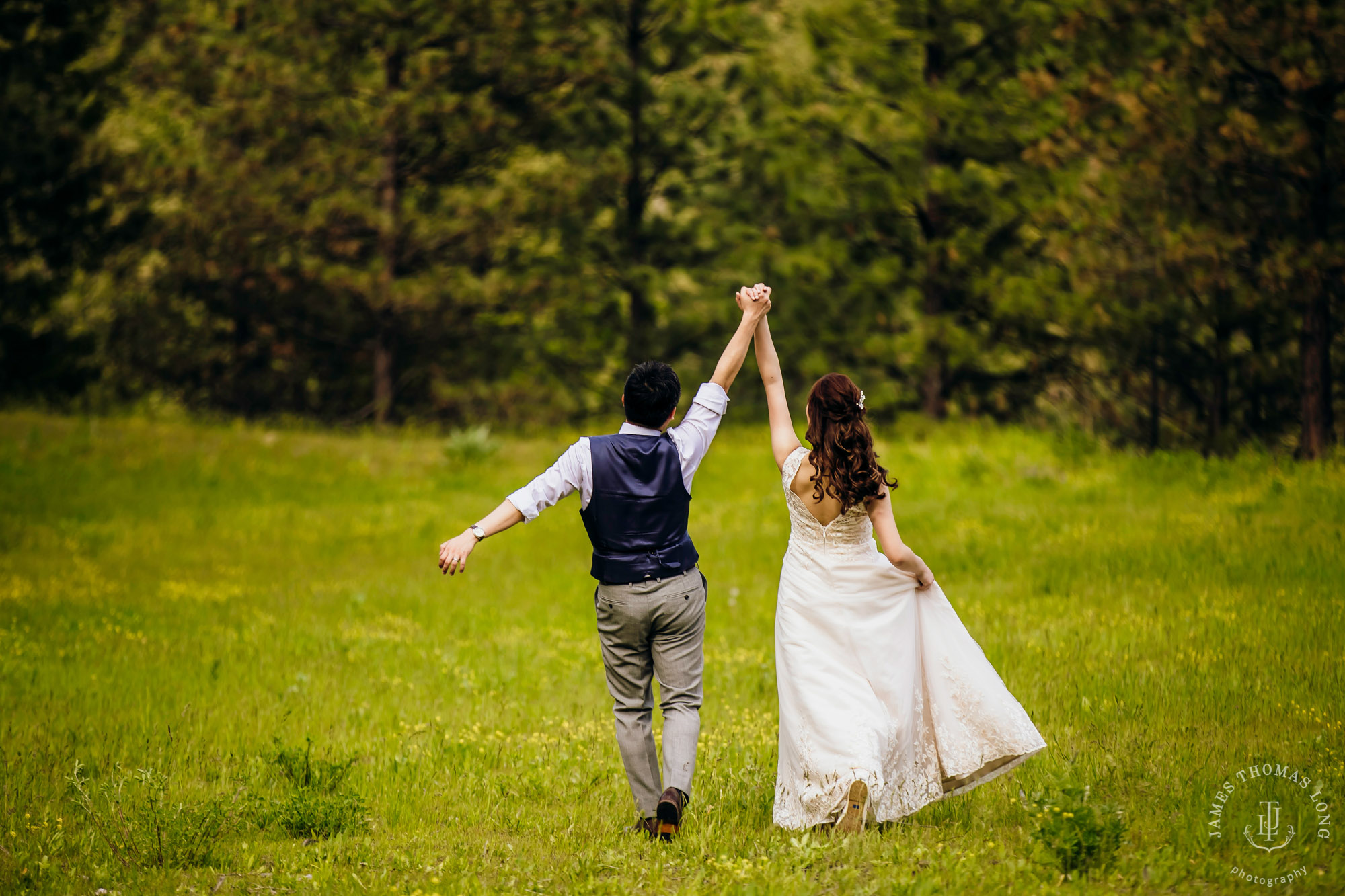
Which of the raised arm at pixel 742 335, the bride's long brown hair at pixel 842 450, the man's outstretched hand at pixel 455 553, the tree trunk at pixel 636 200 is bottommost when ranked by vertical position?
the man's outstretched hand at pixel 455 553

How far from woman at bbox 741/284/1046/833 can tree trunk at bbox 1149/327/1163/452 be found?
12536 millimetres

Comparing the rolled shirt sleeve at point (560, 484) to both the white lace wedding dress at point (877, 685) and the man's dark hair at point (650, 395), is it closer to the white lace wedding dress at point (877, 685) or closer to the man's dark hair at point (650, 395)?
the man's dark hair at point (650, 395)

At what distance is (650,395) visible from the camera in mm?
5145

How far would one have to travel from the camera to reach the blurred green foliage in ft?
71.3

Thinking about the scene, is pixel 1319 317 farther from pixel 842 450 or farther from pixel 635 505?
pixel 635 505

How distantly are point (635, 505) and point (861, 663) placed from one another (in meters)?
1.27

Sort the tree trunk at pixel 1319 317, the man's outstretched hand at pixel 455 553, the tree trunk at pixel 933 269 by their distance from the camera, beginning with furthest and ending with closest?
the tree trunk at pixel 933 269, the tree trunk at pixel 1319 317, the man's outstretched hand at pixel 455 553

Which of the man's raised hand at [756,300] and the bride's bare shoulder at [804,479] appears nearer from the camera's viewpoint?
the bride's bare shoulder at [804,479]

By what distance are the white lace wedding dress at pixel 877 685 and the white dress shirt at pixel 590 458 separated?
43 cm

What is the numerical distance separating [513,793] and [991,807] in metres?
2.47

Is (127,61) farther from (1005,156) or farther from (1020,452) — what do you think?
(1020,452)

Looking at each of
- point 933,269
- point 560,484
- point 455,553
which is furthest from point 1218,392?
point 455,553

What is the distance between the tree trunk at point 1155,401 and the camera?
16.8 metres

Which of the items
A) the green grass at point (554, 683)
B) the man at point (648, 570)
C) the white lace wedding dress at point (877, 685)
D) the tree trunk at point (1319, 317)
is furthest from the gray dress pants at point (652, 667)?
the tree trunk at point (1319, 317)
